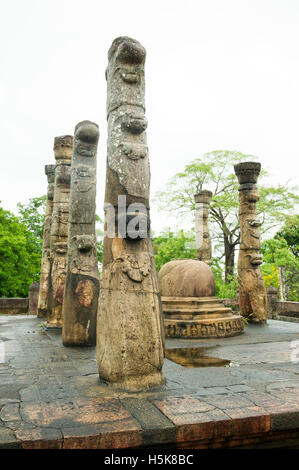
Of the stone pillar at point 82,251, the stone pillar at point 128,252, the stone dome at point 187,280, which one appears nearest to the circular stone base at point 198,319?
the stone dome at point 187,280

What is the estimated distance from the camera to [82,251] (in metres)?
6.47

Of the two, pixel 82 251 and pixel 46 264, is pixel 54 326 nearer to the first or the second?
pixel 82 251

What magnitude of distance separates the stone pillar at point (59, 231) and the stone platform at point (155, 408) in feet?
10.1

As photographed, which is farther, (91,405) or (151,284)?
(151,284)

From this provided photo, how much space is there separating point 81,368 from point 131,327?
1.32m

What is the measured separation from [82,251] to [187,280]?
110 inches

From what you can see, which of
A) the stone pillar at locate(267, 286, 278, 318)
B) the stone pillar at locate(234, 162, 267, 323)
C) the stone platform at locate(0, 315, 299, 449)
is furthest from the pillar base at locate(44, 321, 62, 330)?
the stone pillar at locate(267, 286, 278, 318)

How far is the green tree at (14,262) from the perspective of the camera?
759 inches

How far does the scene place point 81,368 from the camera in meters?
4.62

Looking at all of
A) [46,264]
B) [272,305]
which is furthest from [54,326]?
[272,305]

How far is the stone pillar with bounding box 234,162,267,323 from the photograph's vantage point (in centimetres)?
984

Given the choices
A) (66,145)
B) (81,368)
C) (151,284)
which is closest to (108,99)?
(151,284)

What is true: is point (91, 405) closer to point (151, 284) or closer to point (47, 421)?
point (47, 421)
